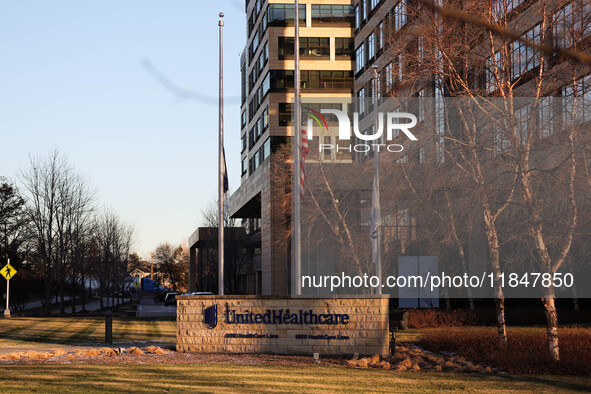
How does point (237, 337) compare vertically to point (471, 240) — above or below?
below

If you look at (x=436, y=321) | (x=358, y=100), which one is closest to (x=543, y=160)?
(x=436, y=321)

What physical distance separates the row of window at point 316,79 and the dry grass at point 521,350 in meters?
46.8

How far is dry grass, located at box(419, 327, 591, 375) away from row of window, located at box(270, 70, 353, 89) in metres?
46.8

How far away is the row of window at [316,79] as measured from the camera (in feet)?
223

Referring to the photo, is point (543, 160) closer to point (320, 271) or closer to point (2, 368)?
point (2, 368)

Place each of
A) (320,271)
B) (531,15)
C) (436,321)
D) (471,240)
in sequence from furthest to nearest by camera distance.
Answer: (320,271)
(471,240)
(436,321)
(531,15)

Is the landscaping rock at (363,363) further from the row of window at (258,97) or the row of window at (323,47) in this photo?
the row of window at (323,47)

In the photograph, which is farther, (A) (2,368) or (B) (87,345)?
(B) (87,345)

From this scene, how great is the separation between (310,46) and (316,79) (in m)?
3.39

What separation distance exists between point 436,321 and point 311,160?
13320mm

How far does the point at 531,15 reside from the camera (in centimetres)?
2031

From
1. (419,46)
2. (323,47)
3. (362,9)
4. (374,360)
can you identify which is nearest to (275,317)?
(374,360)

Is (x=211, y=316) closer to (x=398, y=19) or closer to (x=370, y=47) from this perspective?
(x=398, y=19)

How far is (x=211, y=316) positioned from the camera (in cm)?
2106
